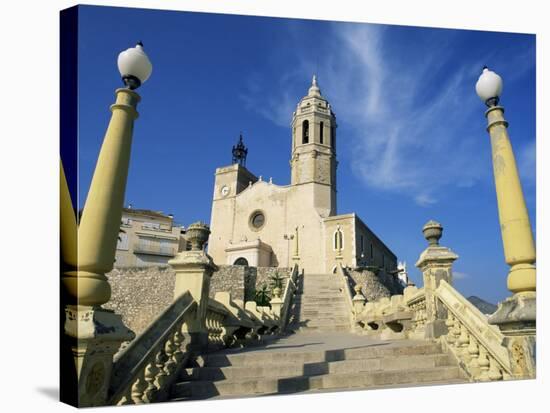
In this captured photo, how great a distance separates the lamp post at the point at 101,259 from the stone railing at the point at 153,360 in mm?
239

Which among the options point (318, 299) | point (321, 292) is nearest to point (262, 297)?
point (321, 292)

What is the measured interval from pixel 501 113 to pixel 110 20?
4.75 metres

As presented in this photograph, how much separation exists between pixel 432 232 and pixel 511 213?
1853 millimetres

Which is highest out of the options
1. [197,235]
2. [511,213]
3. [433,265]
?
[511,213]

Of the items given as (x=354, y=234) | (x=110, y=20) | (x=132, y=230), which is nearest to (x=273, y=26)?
(x=110, y=20)

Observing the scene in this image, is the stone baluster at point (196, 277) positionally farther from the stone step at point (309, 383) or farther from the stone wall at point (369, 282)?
the stone wall at point (369, 282)

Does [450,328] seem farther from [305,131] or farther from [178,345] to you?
[305,131]

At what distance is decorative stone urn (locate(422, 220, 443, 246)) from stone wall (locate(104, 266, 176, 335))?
1722cm

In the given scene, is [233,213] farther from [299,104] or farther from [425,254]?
[425,254]

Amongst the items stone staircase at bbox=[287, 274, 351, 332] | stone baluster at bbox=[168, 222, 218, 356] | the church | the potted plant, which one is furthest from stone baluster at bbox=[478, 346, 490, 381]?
the church

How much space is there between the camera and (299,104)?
114 feet

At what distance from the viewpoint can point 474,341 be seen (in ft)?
16.2

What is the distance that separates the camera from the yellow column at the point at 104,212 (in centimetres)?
333

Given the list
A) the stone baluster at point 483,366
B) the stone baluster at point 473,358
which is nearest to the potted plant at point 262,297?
the stone baluster at point 473,358
